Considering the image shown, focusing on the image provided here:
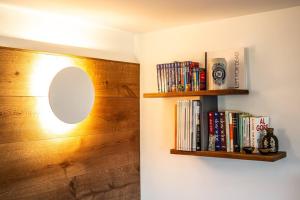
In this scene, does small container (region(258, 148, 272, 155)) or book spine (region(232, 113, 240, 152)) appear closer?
small container (region(258, 148, 272, 155))

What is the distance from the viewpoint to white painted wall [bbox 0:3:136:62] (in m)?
2.02

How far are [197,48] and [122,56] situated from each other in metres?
0.58

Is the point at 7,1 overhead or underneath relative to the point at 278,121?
overhead

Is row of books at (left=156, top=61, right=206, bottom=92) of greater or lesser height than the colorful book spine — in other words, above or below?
above

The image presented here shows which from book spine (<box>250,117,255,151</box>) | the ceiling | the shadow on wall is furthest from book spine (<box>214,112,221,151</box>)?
the shadow on wall

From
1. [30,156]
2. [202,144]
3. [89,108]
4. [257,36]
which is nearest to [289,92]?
[257,36]

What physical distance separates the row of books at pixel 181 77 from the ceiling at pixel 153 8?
0.99 ft

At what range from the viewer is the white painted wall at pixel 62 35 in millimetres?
2016

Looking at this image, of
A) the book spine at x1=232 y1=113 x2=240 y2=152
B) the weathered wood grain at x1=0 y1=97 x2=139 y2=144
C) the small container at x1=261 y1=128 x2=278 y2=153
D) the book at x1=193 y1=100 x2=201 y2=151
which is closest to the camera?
the weathered wood grain at x1=0 y1=97 x2=139 y2=144

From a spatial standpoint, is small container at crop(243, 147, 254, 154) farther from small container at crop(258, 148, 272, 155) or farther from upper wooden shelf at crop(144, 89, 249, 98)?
upper wooden shelf at crop(144, 89, 249, 98)

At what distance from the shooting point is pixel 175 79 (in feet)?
7.94

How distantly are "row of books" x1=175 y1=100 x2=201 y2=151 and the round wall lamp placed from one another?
586 millimetres

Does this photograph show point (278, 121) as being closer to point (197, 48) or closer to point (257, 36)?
point (257, 36)

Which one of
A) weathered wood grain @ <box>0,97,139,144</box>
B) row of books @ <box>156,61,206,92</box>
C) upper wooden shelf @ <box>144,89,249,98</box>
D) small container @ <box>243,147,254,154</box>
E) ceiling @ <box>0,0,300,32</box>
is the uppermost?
ceiling @ <box>0,0,300,32</box>
